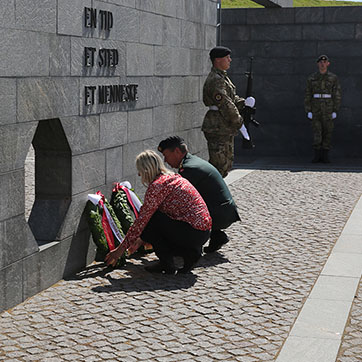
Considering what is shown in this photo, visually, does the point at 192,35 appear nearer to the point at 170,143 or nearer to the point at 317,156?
the point at 170,143

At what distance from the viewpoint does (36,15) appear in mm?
6367

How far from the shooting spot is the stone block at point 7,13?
5.81 m

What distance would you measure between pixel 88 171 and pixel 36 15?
1698 millimetres

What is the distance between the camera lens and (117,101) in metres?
8.23

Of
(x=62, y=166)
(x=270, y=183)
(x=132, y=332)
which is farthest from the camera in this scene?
(x=270, y=183)

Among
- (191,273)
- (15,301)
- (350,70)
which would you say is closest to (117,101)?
(191,273)

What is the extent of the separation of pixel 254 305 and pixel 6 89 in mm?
2504

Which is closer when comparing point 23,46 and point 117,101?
point 23,46

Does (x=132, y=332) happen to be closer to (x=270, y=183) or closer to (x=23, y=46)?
(x=23, y=46)

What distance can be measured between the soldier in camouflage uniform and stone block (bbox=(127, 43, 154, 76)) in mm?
6948

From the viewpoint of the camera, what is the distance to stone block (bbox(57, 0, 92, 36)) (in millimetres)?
6828

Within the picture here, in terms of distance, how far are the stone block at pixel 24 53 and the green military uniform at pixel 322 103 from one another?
9866 millimetres

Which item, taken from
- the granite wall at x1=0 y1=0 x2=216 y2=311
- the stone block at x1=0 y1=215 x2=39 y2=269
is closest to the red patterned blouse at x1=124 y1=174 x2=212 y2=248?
the granite wall at x1=0 y1=0 x2=216 y2=311

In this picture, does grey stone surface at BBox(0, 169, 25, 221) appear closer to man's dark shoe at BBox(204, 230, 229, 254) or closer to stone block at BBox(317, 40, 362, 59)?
man's dark shoe at BBox(204, 230, 229, 254)
